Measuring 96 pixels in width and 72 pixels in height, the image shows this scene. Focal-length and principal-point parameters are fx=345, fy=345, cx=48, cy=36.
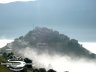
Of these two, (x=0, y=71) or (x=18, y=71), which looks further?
(x=18, y=71)

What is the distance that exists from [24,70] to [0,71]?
53097mm

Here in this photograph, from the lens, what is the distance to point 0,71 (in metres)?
142

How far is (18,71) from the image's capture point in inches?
7328

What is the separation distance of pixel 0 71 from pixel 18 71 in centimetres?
4463

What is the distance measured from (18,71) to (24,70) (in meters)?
8.68

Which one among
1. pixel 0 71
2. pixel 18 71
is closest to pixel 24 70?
pixel 18 71

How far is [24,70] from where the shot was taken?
194 meters

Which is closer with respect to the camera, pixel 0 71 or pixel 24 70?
pixel 0 71

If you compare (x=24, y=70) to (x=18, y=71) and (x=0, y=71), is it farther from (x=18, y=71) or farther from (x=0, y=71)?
(x=0, y=71)
